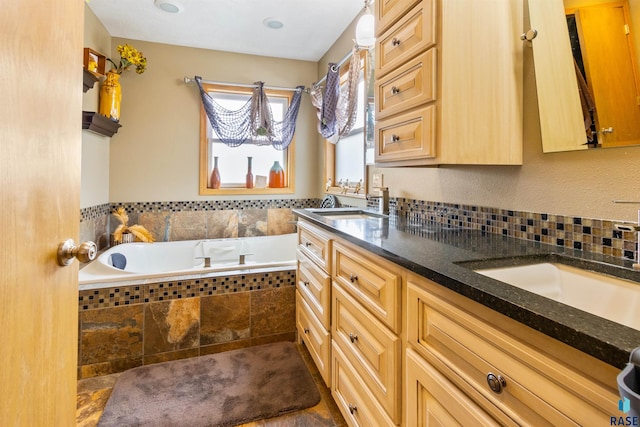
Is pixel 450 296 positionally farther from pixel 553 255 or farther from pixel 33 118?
pixel 33 118

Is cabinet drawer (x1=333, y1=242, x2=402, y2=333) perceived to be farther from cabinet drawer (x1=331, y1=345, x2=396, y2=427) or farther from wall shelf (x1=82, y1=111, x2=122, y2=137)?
wall shelf (x1=82, y1=111, x2=122, y2=137)

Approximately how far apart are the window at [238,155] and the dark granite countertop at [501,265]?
2.01 m

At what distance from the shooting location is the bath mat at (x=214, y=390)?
1.59m

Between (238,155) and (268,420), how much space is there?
2.63 metres

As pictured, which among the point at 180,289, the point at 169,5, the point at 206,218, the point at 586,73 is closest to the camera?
the point at 586,73

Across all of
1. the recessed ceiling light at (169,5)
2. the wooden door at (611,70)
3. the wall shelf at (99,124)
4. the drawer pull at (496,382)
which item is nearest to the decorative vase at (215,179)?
the wall shelf at (99,124)

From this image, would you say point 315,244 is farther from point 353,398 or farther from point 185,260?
point 185,260

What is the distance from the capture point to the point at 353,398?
1324 mm

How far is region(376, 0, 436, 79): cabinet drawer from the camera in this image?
122cm

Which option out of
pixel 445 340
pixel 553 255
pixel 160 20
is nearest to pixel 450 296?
pixel 445 340

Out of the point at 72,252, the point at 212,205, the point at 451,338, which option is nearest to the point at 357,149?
the point at 212,205

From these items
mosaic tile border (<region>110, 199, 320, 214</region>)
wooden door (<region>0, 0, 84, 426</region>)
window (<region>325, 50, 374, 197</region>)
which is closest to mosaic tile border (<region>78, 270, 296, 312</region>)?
window (<region>325, 50, 374, 197</region>)

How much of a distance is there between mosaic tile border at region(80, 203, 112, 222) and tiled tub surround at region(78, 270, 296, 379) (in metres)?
0.88

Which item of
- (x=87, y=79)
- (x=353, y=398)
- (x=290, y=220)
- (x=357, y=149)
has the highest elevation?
(x=87, y=79)
